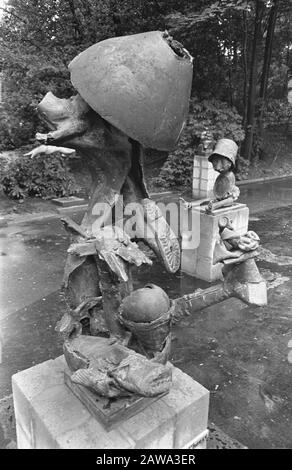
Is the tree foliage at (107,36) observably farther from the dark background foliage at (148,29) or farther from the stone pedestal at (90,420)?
the stone pedestal at (90,420)

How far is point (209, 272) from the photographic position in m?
6.66

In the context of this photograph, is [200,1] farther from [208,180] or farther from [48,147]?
[48,147]

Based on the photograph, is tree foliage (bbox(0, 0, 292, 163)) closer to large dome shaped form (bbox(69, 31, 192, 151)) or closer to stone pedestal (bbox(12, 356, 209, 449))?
large dome shaped form (bbox(69, 31, 192, 151))

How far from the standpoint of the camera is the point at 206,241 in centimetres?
670

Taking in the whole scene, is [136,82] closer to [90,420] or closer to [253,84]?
[90,420]

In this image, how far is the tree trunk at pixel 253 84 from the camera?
42.9 ft

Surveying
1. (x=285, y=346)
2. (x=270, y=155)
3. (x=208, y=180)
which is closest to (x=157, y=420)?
(x=285, y=346)

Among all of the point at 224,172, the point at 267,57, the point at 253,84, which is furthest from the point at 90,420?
the point at 267,57

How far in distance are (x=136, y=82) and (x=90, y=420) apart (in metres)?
1.78

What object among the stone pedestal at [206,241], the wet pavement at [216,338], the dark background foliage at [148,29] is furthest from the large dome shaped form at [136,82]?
the dark background foliage at [148,29]

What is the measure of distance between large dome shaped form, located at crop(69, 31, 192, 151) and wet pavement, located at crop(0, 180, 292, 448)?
99.3 inches

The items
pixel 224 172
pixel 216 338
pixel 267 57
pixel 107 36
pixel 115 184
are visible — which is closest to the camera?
pixel 115 184

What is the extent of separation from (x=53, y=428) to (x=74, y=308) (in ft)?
2.39

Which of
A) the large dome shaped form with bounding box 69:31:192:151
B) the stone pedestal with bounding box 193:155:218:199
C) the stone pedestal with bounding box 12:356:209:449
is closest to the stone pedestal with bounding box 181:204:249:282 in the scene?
the stone pedestal with bounding box 12:356:209:449
